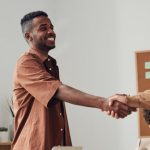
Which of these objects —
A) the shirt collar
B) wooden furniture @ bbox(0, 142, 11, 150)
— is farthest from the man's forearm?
wooden furniture @ bbox(0, 142, 11, 150)

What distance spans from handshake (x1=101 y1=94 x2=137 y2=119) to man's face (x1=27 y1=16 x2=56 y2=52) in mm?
398

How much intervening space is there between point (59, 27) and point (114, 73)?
2.95 ft

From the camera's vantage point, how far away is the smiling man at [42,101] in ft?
5.46

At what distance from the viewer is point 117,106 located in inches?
70.9

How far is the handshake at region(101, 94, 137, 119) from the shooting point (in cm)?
175

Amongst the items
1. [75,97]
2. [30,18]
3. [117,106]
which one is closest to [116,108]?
[117,106]

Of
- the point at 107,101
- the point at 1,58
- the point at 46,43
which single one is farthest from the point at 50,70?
the point at 1,58

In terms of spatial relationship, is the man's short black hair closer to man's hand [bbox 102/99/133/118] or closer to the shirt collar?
the shirt collar

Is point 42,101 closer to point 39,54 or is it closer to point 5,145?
point 39,54

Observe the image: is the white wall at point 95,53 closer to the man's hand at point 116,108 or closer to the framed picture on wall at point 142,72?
the framed picture on wall at point 142,72

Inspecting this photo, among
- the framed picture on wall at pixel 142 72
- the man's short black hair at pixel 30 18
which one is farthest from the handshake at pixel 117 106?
the framed picture on wall at pixel 142 72

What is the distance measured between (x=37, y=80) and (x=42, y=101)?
0.11 metres

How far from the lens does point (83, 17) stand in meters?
4.09

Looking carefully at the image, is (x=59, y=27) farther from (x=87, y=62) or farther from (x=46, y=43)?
(x=46, y=43)
